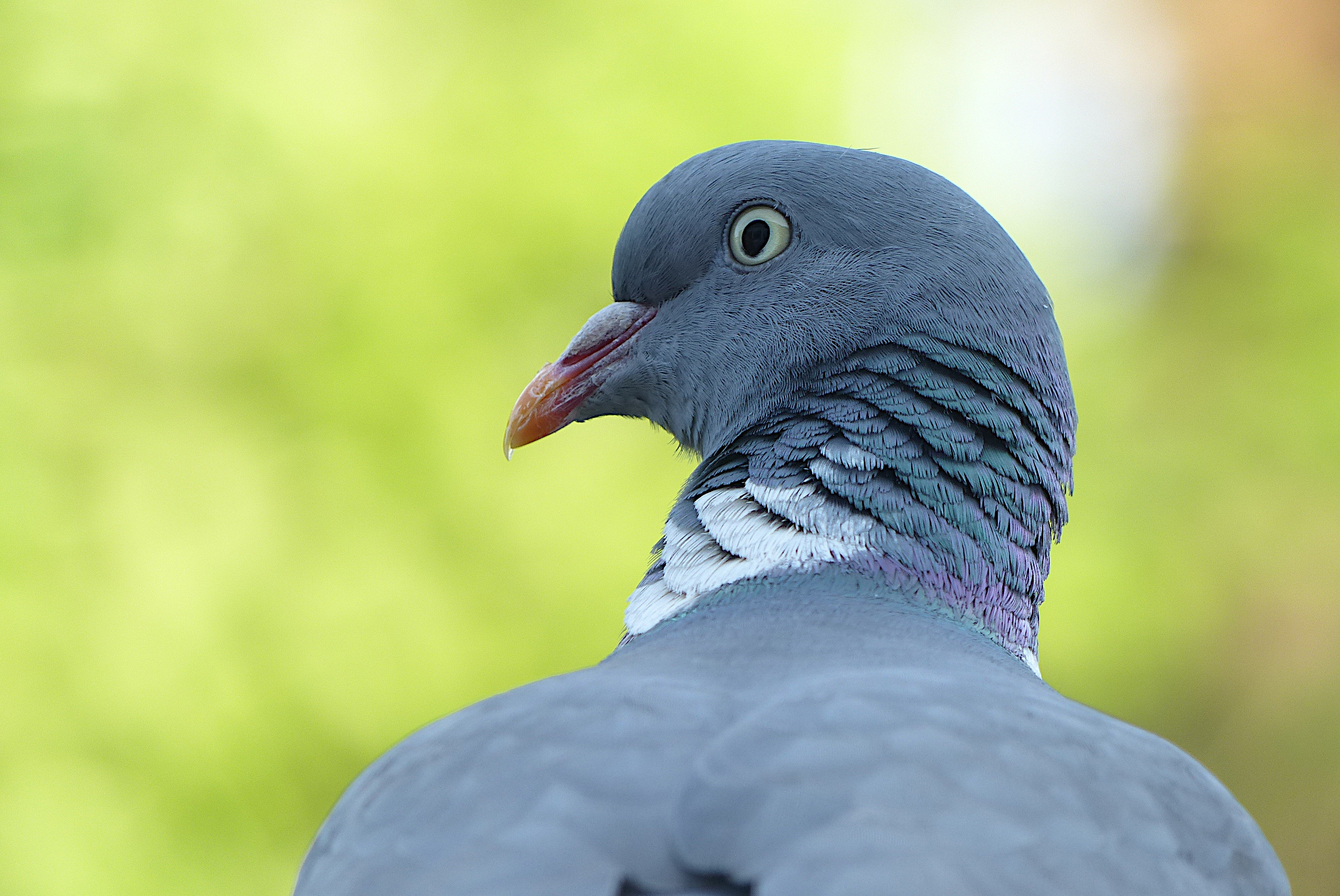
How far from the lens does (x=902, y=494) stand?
93.0 inches

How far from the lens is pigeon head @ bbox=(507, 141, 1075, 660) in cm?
235

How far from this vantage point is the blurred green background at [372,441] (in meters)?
6.32

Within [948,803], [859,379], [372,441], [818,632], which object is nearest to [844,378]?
[859,379]

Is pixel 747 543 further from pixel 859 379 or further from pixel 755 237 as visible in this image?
pixel 755 237

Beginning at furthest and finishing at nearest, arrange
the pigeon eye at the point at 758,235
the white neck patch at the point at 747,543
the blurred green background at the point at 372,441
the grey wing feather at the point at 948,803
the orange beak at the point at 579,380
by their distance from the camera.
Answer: the blurred green background at the point at 372,441 < the orange beak at the point at 579,380 < the pigeon eye at the point at 758,235 < the white neck patch at the point at 747,543 < the grey wing feather at the point at 948,803

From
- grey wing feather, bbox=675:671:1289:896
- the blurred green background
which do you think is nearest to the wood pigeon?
grey wing feather, bbox=675:671:1289:896

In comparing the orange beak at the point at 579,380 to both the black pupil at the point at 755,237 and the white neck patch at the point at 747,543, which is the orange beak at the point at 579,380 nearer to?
the black pupil at the point at 755,237

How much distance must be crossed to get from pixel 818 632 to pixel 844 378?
68 cm

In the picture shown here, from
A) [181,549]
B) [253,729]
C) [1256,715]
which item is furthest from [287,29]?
[1256,715]

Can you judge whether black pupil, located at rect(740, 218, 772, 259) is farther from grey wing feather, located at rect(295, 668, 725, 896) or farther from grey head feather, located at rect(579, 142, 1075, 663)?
grey wing feather, located at rect(295, 668, 725, 896)

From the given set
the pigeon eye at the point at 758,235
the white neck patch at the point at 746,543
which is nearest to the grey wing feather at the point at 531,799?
the white neck patch at the point at 746,543

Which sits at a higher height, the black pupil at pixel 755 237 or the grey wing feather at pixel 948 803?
the black pupil at pixel 755 237

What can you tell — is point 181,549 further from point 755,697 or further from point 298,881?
point 755,697

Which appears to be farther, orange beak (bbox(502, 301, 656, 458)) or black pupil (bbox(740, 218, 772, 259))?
orange beak (bbox(502, 301, 656, 458))
